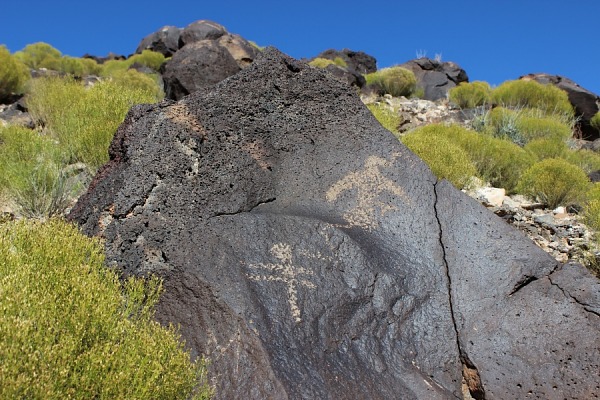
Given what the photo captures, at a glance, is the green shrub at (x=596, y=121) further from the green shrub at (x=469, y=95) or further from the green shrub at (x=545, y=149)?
the green shrub at (x=545, y=149)

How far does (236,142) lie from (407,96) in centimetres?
2067

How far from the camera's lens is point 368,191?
163 inches

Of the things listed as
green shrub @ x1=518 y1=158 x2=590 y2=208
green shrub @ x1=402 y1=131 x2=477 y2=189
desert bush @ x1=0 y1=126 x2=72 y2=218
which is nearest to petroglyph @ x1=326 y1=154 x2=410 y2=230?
green shrub @ x1=402 y1=131 x2=477 y2=189

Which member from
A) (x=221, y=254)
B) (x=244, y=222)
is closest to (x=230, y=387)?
(x=221, y=254)

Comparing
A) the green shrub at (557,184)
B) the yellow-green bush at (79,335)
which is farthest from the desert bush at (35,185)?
the green shrub at (557,184)

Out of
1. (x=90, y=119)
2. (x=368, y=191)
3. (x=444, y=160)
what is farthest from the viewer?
(x=90, y=119)

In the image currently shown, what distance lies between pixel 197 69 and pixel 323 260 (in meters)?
11.8

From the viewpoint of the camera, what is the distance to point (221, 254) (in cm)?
354

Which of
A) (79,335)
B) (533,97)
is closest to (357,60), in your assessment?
(533,97)

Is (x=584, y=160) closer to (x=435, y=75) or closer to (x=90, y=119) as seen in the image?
(x=90, y=119)

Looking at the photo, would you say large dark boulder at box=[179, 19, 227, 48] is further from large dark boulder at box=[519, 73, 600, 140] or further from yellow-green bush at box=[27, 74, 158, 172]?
yellow-green bush at box=[27, 74, 158, 172]

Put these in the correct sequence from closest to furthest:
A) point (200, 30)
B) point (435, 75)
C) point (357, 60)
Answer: point (435, 75), point (200, 30), point (357, 60)

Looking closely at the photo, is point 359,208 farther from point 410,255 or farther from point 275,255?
point 275,255

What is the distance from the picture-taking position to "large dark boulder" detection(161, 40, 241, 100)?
14.3 m
